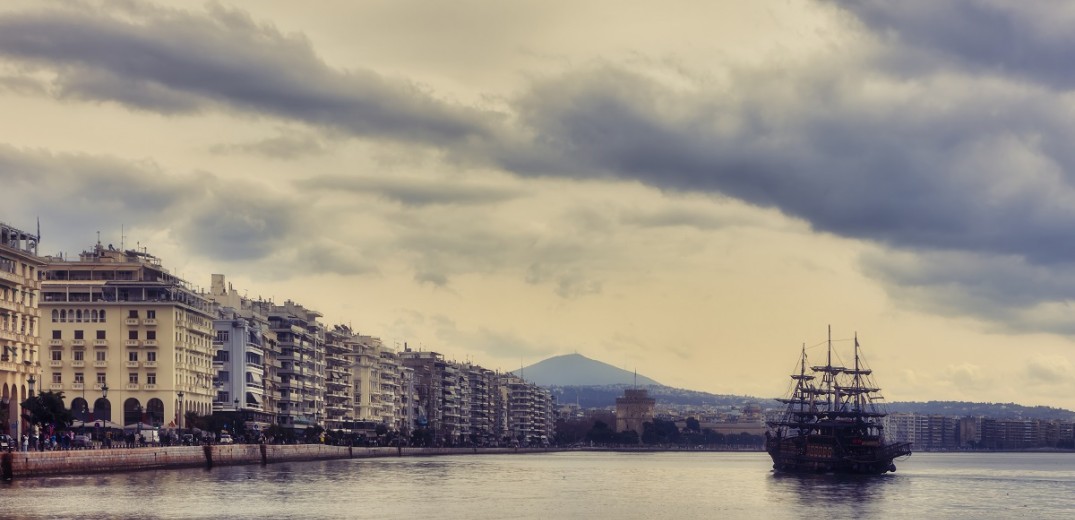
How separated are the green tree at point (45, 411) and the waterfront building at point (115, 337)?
3477 cm

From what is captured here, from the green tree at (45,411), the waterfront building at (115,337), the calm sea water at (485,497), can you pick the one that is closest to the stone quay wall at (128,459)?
the calm sea water at (485,497)

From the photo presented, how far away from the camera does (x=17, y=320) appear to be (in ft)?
449

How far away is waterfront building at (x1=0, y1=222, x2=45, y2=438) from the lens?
13312cm

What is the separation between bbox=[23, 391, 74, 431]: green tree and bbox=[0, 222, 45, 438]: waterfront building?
1.19 meters

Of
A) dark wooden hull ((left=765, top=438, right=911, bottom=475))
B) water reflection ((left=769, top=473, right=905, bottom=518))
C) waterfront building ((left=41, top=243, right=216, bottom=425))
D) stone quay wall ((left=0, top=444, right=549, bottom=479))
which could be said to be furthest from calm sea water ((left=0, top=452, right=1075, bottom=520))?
waterfront building ((left=41, top=243, right=216, bottom=425))

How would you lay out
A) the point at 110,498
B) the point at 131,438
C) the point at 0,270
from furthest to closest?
the point at 131,438, the point at 0,270, the point at 110,498

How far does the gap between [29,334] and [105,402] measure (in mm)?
33646

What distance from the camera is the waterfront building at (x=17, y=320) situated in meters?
133

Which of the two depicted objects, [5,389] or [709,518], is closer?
[709,518]

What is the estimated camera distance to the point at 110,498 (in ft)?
326

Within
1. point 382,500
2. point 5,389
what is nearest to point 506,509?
point 382,500

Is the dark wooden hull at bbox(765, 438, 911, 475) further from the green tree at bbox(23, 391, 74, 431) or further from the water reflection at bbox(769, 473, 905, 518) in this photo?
the green tree at bbox(23, 391, 74, 431)

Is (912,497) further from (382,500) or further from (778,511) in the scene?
(382,500)

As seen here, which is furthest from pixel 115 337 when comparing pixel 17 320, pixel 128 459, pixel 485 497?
pixel 485 497
